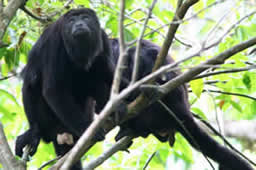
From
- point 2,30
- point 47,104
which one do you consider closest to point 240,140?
point 47,104

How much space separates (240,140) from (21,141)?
6480 mm

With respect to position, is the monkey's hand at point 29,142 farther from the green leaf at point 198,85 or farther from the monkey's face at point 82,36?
the green leaf at point 198,85

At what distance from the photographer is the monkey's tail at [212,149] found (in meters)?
3.65

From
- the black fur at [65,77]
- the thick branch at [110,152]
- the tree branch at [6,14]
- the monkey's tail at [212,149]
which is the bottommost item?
the monkey's tail at [212,149]

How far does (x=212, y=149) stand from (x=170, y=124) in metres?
0.51

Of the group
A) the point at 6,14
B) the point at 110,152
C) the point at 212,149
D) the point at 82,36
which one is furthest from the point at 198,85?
the point at 6,14

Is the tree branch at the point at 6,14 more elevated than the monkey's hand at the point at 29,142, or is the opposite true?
the tree branch at the point at 6,14

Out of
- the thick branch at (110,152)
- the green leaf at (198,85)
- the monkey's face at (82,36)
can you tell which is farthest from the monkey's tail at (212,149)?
the monkey's face at (82,36)

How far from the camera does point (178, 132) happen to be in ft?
13.9

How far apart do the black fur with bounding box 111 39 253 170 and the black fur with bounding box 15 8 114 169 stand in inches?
14.9

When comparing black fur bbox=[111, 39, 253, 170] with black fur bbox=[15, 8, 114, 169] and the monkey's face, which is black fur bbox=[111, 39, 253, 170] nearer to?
black fur bbox=[15, 8, 114, 169]

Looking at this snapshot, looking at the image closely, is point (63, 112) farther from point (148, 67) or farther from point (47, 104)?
point (148, 67)

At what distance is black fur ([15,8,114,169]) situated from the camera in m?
3.83

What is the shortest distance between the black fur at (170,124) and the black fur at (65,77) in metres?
0.38
